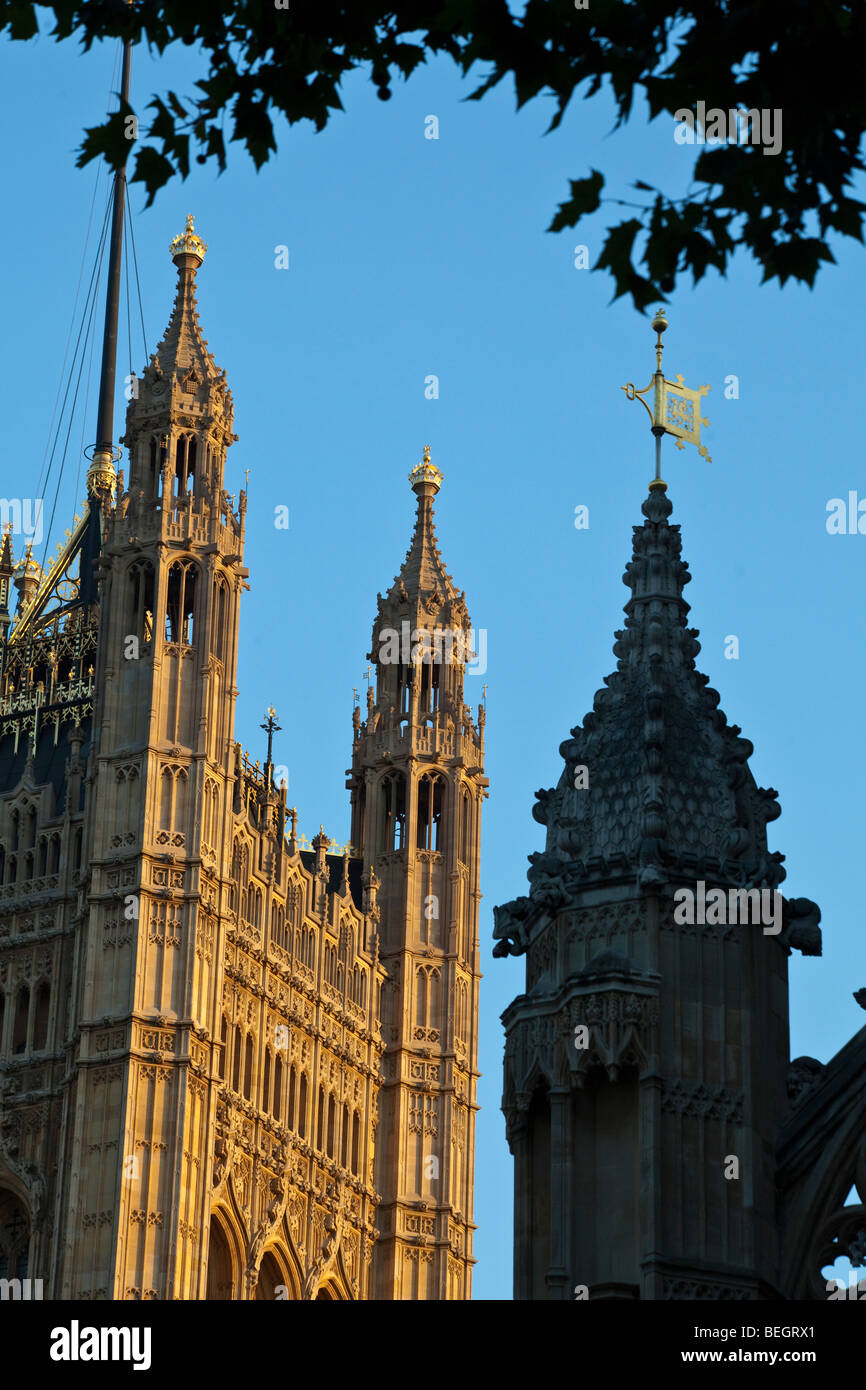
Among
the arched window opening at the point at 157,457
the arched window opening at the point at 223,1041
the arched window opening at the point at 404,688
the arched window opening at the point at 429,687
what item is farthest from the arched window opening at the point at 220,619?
the arched window opening at the point at 429,687

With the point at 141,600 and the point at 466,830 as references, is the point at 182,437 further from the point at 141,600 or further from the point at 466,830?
the point at 466,830

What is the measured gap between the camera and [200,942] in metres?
73.6

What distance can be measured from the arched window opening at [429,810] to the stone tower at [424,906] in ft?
0.12

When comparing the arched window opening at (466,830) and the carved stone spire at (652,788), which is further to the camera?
the arched window opening at (466,830)

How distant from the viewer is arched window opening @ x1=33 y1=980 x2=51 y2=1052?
76875 mm

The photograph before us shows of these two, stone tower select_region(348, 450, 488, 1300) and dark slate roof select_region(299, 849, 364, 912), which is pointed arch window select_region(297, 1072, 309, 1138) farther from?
dark slate roof select_region(299, 849, 364, 912)

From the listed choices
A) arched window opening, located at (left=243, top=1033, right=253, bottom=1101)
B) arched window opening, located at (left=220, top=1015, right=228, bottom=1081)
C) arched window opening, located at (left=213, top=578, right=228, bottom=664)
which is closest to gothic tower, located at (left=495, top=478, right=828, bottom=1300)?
arched window opening, located at (left=213, top=578, right=228, bottom=664)

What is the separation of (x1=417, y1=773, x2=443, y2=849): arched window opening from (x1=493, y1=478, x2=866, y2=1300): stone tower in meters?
62.2

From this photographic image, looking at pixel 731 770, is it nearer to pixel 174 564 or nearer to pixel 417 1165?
pixel 174 564

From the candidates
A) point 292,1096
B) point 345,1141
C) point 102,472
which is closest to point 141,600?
point 292,1096

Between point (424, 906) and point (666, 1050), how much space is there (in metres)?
63.9

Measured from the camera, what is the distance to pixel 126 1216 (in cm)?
7038

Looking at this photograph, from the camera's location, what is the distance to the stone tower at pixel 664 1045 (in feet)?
70.6

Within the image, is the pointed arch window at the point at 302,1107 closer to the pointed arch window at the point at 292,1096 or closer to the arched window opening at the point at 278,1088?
the pointed arch window at the point at 292,1096
